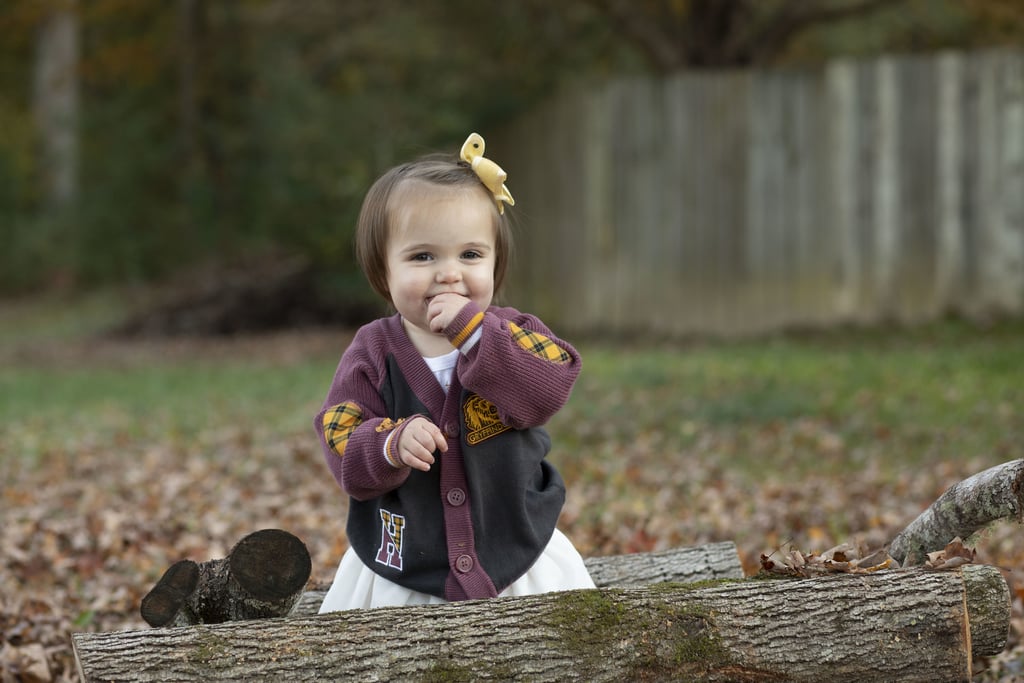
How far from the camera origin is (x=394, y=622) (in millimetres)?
2939

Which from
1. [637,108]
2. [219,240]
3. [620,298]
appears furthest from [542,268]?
[219,240]

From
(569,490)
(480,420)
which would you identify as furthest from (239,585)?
(569,490)

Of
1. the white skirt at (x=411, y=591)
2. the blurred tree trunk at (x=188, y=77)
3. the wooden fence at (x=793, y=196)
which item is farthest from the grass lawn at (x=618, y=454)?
the blurred tree trunk at (x=188, y=77)

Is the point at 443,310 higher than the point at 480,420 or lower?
higher

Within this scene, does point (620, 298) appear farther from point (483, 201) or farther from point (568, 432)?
point (483, 201)

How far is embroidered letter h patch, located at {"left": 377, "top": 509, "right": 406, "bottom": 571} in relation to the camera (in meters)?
3.30

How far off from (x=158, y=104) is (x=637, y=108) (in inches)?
554

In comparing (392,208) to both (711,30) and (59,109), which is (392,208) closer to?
(711,30)

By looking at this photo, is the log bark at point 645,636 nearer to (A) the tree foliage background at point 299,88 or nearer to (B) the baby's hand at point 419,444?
(B) the baby's hand at point 419,444

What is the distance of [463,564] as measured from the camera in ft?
10.6

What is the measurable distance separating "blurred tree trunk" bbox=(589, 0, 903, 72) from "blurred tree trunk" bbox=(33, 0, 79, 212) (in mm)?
14882

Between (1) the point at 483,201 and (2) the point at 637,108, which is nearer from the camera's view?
(1) the point at 483,201

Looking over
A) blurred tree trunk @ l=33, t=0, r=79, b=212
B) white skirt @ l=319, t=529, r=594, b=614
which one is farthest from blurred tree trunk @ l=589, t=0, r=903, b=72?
blurred tree trunk @ l=33, t=0, r=79, b=212

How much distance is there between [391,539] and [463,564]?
0.23 meters
